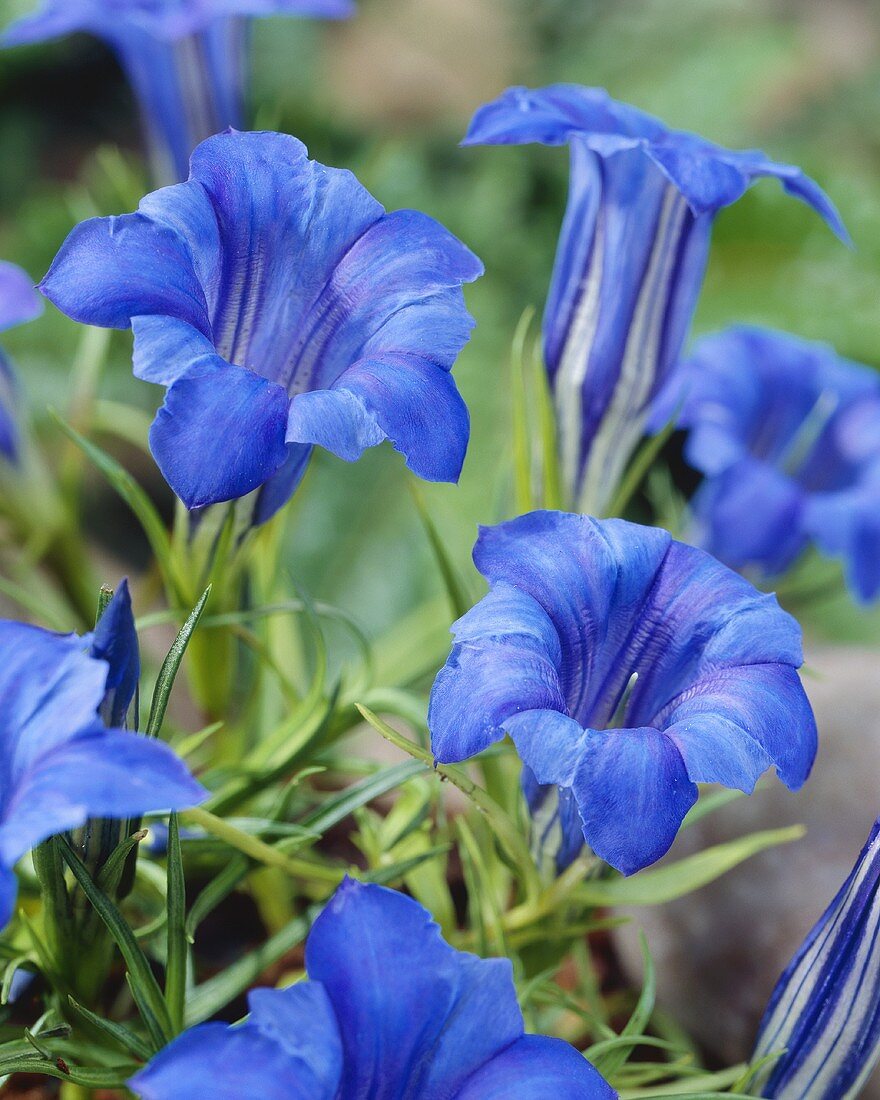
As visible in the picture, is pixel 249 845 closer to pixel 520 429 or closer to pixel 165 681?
pixel 165 681

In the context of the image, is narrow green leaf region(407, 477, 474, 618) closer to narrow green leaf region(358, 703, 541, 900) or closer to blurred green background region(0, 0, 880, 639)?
narrow green leaf region(358, 703, 541, 900)

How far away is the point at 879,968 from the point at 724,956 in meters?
0.24

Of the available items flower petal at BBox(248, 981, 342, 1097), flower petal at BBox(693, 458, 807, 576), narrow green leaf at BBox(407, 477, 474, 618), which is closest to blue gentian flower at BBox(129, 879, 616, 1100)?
flower petal at BBox(248, 981, 342, 1097)

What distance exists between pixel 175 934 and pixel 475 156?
1511 millimetres

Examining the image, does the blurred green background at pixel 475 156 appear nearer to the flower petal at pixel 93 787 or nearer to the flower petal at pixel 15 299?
the flower petal at pixel 15 299

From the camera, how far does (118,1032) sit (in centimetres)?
49

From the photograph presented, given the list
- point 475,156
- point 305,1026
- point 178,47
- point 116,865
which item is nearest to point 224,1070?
point 305,1026

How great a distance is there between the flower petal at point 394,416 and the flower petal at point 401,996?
6.3 inches

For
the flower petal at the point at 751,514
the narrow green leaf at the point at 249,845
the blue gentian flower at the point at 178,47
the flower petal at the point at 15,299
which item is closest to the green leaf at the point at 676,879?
the narrow green leaf at the point at 249,845

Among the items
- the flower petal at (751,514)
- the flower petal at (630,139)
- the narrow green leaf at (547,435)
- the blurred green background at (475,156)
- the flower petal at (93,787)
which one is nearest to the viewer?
the flower petal at (93,787)

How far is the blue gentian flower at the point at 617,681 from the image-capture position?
1.37 feet

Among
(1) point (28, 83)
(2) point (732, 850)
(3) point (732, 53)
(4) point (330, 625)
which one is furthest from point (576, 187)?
(1) point (28, 83)

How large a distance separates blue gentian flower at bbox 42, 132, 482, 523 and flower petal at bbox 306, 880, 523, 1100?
0.52 ft

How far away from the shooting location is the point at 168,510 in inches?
60.7
